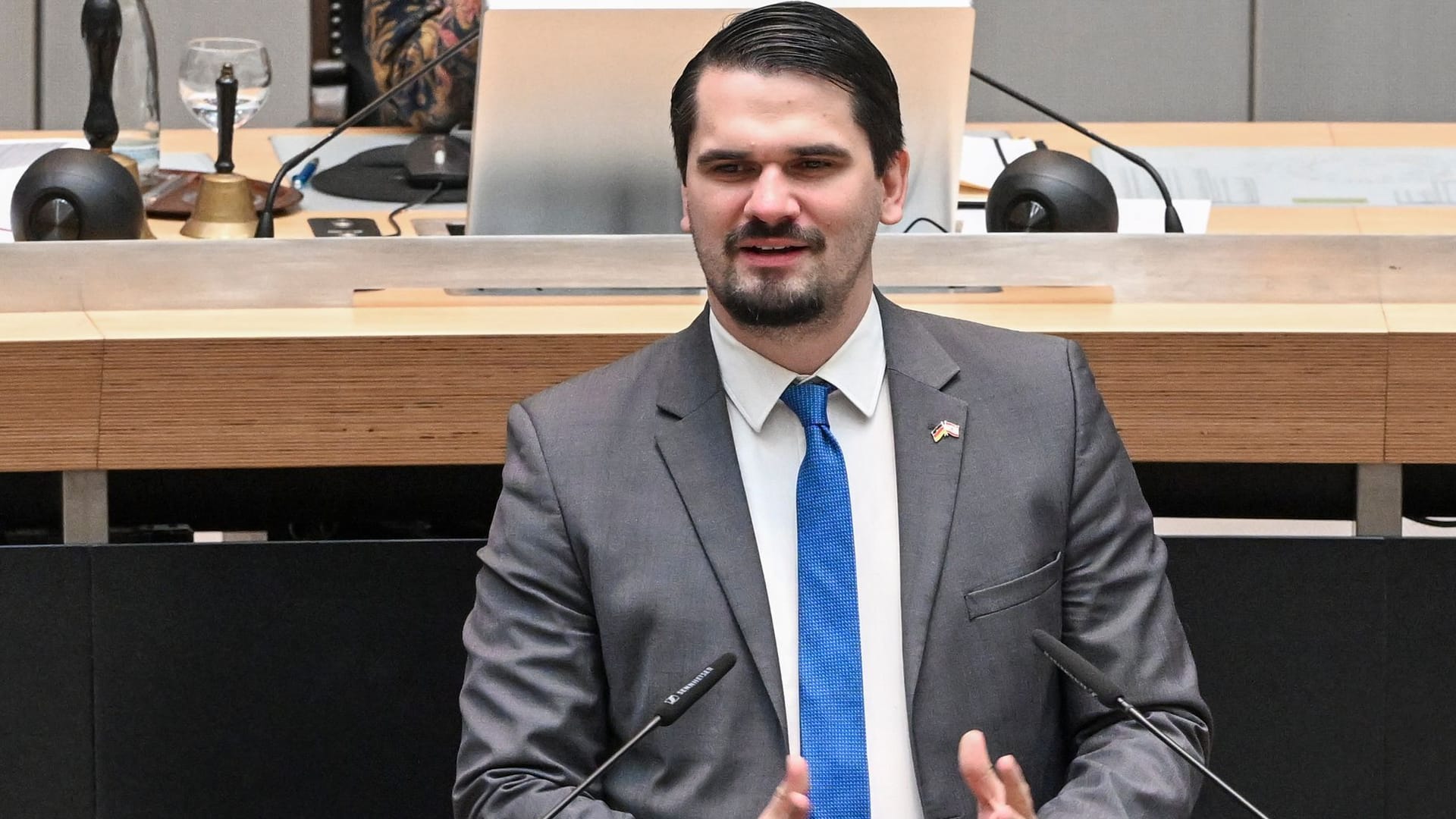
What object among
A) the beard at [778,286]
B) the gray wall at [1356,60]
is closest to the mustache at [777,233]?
the beard at [778,286]

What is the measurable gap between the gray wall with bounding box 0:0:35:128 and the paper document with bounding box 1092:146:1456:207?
2515mm

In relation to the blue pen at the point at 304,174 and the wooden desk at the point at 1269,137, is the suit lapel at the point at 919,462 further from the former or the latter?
the blue pen at the point at 304,174

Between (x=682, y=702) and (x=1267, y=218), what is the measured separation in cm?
131

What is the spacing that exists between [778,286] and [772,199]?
0.19 ft

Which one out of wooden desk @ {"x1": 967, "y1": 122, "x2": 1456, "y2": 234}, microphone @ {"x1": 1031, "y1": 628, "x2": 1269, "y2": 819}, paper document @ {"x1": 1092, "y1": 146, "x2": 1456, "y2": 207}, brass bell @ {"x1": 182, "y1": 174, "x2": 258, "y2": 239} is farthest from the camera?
paper document @ {"x1": 1092, "y1": 146, "x2": 1456, "y2": 207}

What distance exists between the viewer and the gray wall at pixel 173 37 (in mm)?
3904

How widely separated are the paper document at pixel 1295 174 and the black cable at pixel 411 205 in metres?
0.83

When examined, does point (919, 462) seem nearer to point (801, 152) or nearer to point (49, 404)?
point (801, 152)

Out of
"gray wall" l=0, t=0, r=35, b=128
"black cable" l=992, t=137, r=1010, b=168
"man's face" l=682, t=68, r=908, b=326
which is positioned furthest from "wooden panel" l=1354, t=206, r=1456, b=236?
"gray wall" l=0, t=0, r=35, b=128

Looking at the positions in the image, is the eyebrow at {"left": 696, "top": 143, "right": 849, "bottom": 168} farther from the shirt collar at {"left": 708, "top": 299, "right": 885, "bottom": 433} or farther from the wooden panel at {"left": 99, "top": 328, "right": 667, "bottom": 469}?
the wooden panel at {"left": 99, "top": 328, "right": 667, "bottom": 469}

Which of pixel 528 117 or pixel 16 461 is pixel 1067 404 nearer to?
pixel 528 117

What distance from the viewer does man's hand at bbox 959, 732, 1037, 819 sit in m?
1.05

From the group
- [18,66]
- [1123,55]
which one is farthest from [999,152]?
[18,66]

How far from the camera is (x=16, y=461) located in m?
1.44
